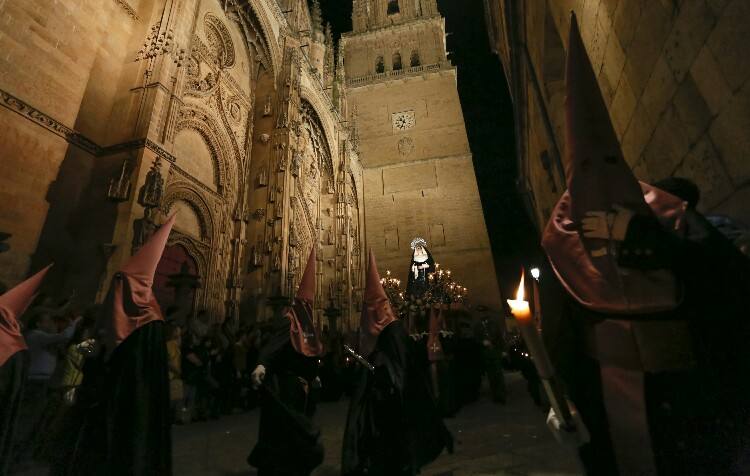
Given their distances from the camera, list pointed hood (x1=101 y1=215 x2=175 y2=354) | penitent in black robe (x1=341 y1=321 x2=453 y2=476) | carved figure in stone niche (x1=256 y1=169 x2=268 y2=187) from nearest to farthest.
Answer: pointed hood (x1=101 y1=215 x2=175 y2=354) < penitent in black robe (x1=341 y1=321 x2=453 y2=476) < carved figure in stone niche (x1=256 y1=169 x2=268 y2=187)

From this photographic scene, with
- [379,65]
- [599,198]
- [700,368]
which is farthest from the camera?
[379,65]

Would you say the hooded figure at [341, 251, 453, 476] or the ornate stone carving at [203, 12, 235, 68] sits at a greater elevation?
the ornate stone carving at [203, 12, 235, 68]

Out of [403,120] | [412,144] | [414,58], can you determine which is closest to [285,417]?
[412,144]

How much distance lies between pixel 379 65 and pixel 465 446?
32.1 meters

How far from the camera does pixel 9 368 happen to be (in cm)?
312

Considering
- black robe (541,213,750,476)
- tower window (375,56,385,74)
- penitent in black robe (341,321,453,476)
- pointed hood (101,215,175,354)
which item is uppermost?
tower window (375,56,385,74)

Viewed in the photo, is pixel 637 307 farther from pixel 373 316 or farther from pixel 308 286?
pixel 308 286

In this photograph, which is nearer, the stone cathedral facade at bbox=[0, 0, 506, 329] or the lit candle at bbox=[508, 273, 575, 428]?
the lit candle at bbox=[508, 273, 575, 428]

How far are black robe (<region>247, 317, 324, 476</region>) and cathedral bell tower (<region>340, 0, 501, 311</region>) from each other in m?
A: 20.8

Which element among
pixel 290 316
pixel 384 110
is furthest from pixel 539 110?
pixel 384 110

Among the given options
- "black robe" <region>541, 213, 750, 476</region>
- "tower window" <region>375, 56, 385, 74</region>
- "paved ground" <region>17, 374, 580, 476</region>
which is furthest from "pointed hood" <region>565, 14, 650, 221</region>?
"tower window" <region>375, 56, 385, 74</region>

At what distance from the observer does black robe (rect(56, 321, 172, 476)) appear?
8.70ft

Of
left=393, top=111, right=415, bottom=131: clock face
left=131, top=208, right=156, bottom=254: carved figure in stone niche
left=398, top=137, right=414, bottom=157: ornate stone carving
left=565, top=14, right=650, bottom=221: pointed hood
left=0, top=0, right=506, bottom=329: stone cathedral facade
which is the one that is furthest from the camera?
left=393, top=111, right=415, bottom=131: clock face

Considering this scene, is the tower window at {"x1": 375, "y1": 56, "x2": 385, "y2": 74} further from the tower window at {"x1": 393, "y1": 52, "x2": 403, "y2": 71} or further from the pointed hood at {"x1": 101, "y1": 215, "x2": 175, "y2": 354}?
the pointed hood at {"x1": 101, "y1": 215, "x2": 175, "y2": 354}
